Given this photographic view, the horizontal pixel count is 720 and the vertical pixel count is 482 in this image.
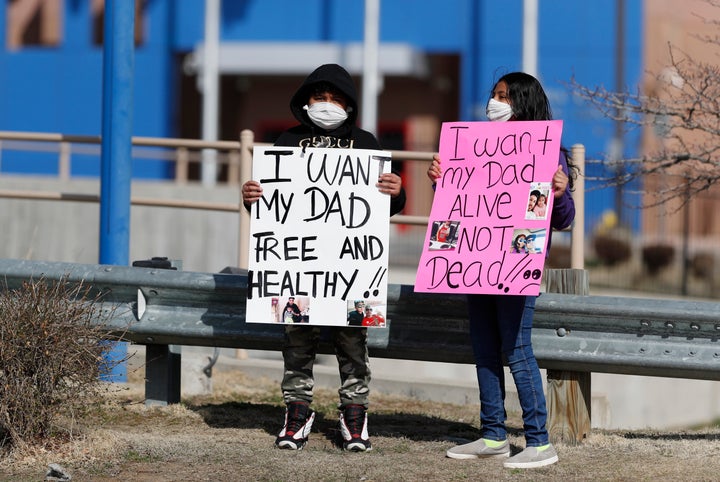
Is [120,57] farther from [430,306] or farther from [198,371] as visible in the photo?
[430,306]

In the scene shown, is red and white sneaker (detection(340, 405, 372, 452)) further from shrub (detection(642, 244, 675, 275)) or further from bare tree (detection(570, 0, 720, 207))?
shrub (detection(642, 244, 675, 275))

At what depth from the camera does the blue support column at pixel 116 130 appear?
305 inches

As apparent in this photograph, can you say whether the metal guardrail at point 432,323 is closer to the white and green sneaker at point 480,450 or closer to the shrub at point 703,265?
the white and green sneaker at point 480,450

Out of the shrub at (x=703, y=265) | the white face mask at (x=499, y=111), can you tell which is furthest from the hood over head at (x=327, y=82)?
the shrub at (x=703, y=265)

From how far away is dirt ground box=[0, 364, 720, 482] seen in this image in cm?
536

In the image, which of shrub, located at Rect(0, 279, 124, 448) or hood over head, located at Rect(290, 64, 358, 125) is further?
hood over head, located at Rect(290, 64, 358, 125)

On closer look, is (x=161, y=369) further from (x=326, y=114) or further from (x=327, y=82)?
(x=327, y=82)

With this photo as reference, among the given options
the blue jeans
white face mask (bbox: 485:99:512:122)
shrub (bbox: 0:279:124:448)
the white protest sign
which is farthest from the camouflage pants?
white face mask (bbox: 485:99:512:122)

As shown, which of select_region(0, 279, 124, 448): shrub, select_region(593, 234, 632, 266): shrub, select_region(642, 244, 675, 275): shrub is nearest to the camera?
select_region(0, 279, 124, 448): shrub

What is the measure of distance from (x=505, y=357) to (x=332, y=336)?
34.8 inches

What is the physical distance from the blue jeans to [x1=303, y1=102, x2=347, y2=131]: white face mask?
1103 millimetres

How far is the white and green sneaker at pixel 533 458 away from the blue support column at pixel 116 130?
3275 millimetres

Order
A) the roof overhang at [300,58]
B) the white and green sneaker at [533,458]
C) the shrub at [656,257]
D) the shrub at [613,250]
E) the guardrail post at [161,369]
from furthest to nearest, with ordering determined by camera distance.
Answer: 1. the roof overhang at [300,58]
2. the shrub at [613,250]
3. the shrub at [656,257]
4. the guardrail post at [161,369]
5. the white and green sneaker at [533,458]

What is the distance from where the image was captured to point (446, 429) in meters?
6.62
